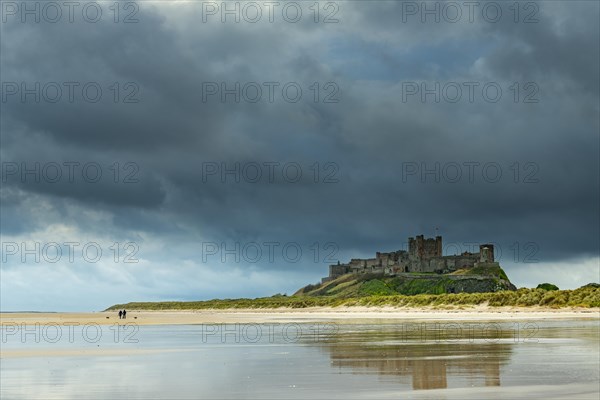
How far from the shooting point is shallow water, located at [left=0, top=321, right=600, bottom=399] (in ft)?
46.8

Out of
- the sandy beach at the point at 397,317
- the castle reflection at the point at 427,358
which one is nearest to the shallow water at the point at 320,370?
the castle reflection at the point at 427,358

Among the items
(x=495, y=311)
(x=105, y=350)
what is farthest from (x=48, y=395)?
(x=495, y=311)

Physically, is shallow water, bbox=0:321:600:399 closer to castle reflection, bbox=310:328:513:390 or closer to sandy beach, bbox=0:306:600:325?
castle reflection, bbox=310:328:513:390

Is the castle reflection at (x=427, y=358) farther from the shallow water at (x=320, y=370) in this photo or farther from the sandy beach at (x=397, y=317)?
the sandy beach at (x=397, y=317)

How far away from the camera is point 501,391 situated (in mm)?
13758

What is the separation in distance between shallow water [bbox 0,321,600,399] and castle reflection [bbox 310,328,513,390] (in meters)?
0.03

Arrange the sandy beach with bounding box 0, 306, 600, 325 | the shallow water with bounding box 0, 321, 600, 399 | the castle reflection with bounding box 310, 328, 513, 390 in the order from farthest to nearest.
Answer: the sandy beach with bounding box 0, 306, 600, 325
the castle reflection with bounding box 310, 328, 513, 390
the shallow water with bounding box 0, 321, 600, 399

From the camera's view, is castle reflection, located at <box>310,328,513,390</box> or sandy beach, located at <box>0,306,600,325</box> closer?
castle reflection, located at <box>310,328,513,390</box>

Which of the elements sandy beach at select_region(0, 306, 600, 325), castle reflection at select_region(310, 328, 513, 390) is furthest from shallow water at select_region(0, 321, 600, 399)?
sandy beach at select_region(0, 306, 600, 325)

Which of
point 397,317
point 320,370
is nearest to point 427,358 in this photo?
point 320,370

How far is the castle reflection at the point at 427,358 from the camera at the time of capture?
16.0m

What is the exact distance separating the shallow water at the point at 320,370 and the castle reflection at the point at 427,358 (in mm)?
26

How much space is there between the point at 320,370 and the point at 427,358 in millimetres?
3952

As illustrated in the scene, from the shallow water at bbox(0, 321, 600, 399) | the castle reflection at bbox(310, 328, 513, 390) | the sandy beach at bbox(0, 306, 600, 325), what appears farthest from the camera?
the sandy beach at bbox(0, 306, 600, 325)
